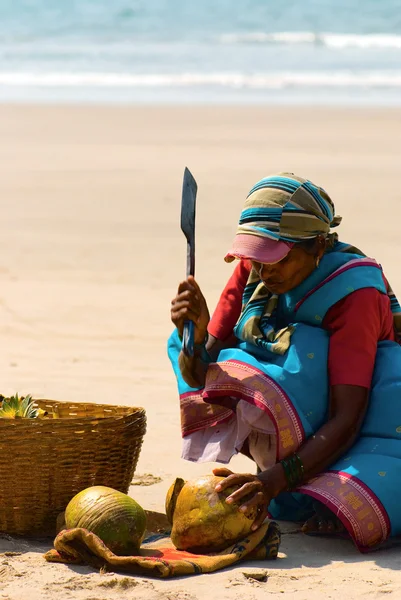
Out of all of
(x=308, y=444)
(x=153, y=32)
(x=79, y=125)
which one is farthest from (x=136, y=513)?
(x=153, y=32)

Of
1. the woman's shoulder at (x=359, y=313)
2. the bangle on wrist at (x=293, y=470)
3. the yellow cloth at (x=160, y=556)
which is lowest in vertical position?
the yellow cloth at (x=160, y=556)

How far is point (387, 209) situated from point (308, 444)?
7773mm

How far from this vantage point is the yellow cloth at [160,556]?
3459 mm

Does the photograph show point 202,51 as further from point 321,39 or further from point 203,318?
point 203,318

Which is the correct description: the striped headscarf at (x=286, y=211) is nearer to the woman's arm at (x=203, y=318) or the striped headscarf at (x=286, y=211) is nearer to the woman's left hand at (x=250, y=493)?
the woman's arm at (x=203, y=318)

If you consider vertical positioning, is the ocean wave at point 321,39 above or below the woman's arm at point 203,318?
above

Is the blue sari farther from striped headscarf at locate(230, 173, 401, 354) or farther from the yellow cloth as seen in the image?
the yellow cloth

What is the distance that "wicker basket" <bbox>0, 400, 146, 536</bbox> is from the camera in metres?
3.80

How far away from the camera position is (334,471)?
3.78 m

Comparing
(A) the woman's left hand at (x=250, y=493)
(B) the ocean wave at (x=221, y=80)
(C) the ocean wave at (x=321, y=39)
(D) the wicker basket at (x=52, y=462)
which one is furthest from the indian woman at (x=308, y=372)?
(C) the ocean wave at (x=321, y=39)

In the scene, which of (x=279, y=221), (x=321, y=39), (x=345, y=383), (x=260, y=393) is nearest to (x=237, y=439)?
(x=260, y=393)

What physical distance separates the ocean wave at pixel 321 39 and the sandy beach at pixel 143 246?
1329cm

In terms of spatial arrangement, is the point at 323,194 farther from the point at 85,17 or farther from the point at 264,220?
the point at 85,17

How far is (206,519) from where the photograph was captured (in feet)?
11.9
